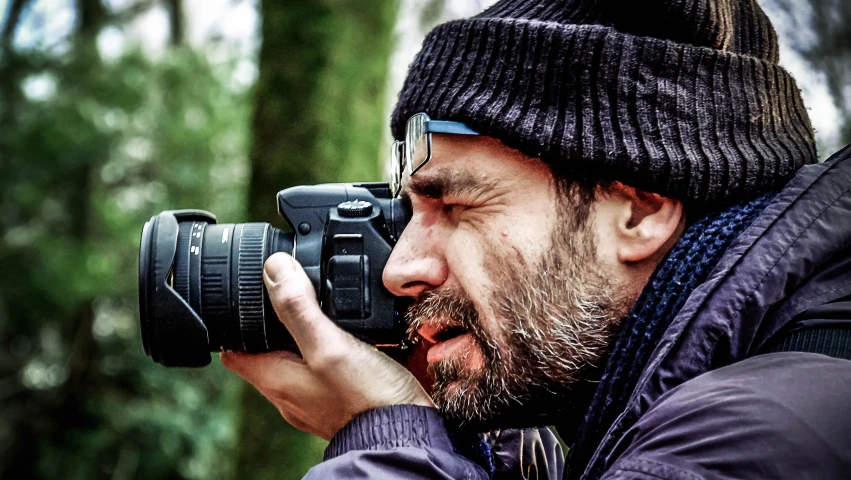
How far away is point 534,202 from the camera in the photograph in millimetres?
1699

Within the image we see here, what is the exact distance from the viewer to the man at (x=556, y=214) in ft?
5.04

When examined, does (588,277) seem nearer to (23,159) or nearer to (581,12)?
(581,12)

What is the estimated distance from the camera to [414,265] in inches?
69.0

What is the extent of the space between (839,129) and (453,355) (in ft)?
3.88

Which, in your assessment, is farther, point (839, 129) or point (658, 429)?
point (839, 129)

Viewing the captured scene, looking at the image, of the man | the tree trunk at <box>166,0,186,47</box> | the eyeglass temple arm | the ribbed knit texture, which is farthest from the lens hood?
the tree trunk at <box>166,0,186,47</box>

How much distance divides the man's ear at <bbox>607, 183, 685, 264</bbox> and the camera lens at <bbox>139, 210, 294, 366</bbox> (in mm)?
670

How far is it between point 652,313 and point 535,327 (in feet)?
0.74

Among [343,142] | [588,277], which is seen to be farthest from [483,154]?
[343,142]

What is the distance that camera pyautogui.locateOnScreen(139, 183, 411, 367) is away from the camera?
181 cm

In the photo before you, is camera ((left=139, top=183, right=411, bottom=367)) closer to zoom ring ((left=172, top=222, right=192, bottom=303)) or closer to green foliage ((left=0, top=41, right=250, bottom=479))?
zoom ring ((left=172, top=222, right=192, bottom=303))

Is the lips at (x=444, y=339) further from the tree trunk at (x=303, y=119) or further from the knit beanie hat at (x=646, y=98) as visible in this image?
Answer: the tree trunk at (x=303, y=119)

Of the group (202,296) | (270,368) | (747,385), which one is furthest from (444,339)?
(747,385)

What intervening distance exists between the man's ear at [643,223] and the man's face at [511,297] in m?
0.06
